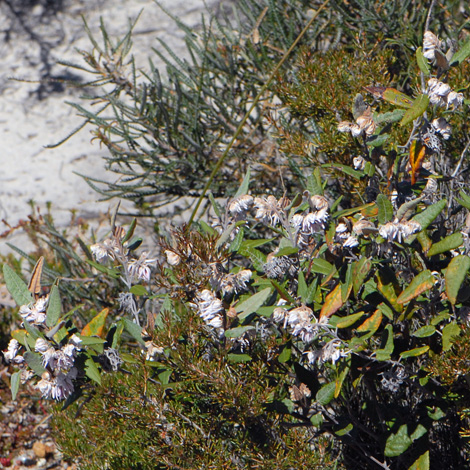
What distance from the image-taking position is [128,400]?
1609 millimetres

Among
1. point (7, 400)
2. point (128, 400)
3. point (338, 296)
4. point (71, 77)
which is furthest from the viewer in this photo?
point (71, 77)

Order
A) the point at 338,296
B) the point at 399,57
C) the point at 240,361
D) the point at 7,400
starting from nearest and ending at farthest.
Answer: the point at 338,296 < the point at 240,361 < the point at 399,57 < the point at 7,400

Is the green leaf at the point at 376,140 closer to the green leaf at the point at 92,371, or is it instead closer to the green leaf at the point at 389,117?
the green leaf at the point at 389,117

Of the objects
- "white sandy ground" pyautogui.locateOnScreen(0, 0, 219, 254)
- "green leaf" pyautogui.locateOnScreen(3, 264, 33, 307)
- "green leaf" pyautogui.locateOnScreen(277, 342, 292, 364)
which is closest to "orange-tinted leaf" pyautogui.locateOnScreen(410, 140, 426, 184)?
"green leaf" pyautogui.locateOnScreen(277, 342, 292, 364)

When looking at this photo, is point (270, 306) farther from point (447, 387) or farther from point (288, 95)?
point (288, 95)

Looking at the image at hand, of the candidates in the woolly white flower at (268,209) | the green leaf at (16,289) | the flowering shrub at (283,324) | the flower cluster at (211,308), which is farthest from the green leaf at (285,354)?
the green leaf at (16,289)

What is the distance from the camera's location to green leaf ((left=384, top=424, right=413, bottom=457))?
5.15ft

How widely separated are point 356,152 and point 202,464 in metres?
1.09

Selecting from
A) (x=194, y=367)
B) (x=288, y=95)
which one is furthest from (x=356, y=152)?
(x=194, y=367)

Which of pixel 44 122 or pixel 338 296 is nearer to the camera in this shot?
pixel 338 296

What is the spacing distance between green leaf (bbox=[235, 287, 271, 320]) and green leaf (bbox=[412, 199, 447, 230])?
1.23 ft

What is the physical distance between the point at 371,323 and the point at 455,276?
0.74 ft

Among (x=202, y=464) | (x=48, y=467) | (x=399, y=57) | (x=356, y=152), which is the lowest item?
(x=48, y=467)

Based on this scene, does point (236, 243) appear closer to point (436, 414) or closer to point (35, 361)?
point (35, 361)
